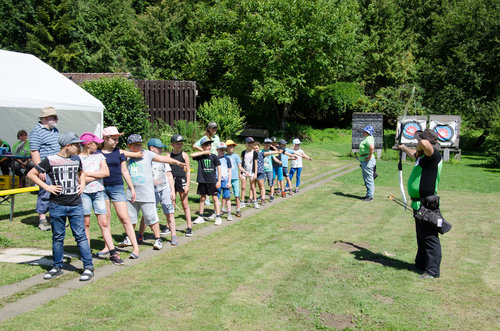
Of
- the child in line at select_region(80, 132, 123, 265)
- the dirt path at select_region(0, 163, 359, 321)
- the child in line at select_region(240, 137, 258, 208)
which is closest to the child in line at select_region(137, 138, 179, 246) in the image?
the dirt path at select_region(0, 163, 359, 321)

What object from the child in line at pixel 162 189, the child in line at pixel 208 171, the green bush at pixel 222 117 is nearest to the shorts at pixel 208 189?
the child in line at pixel 208 171

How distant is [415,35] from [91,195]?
50.5 meters

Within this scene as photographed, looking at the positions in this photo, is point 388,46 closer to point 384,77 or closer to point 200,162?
point 384,77

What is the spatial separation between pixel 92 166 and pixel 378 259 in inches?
187

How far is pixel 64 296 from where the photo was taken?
534cm

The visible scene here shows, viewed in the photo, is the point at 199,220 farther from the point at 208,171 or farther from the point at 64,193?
the point at 64,193

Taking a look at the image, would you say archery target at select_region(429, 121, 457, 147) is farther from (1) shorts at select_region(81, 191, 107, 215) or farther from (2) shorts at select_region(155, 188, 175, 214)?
(1) shorts at select_region(81, 191, 107, 215)

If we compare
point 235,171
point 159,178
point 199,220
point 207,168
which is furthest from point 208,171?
point 235,171

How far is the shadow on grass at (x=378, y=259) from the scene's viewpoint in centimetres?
684

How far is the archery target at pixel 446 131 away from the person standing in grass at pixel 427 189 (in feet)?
71.2

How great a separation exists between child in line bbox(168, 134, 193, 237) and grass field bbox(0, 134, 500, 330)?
2.07 feet

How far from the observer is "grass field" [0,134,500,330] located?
4785 mm

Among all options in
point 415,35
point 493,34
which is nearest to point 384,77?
point 415,35

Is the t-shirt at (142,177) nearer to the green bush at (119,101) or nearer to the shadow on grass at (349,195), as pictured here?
the shadow on grass at (349,195)
